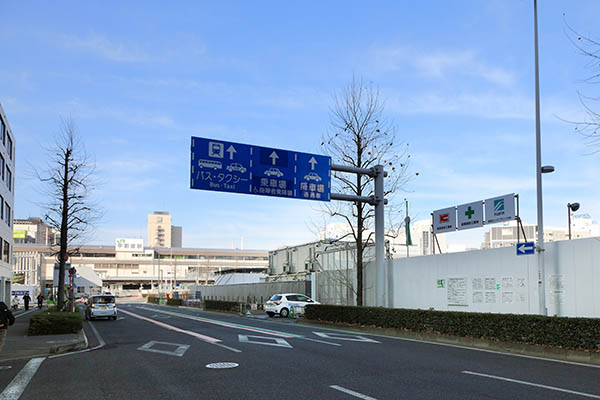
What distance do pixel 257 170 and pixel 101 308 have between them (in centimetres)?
1821

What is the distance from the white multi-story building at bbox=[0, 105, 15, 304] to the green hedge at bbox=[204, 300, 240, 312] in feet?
56.2

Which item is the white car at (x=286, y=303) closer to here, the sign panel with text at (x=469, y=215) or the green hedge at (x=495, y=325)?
the green hedge at (x=495, y=325)

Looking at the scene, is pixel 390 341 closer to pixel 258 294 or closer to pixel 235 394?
pixel 235 394

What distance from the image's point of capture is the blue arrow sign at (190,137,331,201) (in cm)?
1973

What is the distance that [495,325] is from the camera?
15352 mm

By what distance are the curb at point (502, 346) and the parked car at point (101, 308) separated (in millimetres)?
18426

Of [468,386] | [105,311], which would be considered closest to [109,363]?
[468,386]

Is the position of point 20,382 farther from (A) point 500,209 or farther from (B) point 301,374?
(A) point 500,209

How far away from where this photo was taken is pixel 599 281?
53.7ft

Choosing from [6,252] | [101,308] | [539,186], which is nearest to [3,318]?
[539,186]

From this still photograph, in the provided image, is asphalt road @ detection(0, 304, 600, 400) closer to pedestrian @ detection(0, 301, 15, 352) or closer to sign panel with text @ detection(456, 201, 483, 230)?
pedestrian @ detection(0, 301, 15, 352)

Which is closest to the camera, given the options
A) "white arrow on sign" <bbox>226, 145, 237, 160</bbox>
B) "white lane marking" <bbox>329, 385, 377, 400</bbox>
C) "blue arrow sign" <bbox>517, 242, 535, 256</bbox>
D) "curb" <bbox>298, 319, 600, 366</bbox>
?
"white lane marking" <bbox>329, 385, 377, 400</bbox>

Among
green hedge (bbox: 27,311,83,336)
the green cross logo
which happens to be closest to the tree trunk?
green hedge (bbox: 27,311,83,336)

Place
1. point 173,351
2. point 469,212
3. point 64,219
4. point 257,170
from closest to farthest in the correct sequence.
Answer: point 173,351
point 257,170
point 469,212
point 64,219
